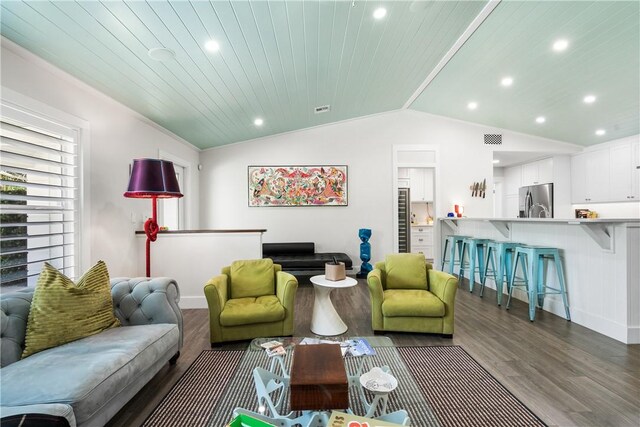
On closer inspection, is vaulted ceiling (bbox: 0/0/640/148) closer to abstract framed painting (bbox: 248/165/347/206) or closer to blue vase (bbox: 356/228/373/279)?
abstract framed painting (bbox: 248/165/347/206)

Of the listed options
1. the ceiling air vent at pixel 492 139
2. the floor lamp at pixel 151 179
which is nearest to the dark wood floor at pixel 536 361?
the floor lamp at pixel 151 179

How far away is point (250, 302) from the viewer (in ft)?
9.39

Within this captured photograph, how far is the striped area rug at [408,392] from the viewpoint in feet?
5.73

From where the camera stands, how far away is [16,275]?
2.23 meters

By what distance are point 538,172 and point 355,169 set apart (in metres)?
4.35

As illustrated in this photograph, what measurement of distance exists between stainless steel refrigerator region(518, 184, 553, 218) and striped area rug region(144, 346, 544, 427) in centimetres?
541

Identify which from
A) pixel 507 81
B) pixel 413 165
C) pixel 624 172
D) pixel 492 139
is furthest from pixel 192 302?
pixel 624 172

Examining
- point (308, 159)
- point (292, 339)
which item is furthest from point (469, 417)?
point (308, 159)

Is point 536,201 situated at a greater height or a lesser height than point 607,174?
lesser

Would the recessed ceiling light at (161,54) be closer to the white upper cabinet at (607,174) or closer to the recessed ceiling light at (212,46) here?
the recessed ceiling light at (212,46)

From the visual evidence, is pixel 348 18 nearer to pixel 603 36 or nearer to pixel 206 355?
pixel 603 36

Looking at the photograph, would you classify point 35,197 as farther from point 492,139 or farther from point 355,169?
point 492,139

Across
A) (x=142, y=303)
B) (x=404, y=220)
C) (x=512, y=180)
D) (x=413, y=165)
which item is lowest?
(x=142, y=303)

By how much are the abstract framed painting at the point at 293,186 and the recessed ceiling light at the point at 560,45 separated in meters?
3.70
